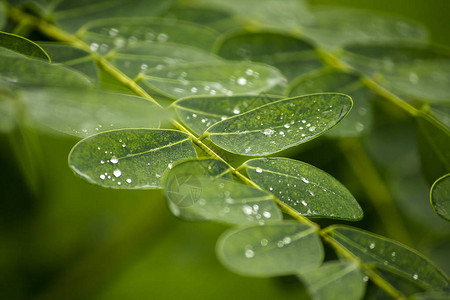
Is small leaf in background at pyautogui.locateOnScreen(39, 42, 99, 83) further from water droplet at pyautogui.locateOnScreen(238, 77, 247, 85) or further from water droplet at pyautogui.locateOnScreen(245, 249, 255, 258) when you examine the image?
water droplet at pyautogui.locateOnScreen(245, 249, 255, 258)

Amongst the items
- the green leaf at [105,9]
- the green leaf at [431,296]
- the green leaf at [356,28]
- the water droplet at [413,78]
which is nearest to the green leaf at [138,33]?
the green leaf at [105,9]

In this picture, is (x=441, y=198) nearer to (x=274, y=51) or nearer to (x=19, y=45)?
(x=274, y=51)

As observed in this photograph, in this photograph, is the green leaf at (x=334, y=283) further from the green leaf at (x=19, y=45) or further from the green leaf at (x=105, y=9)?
the green leaf at (x=105, y=9)

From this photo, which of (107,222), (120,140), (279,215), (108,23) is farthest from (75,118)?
(107,222)

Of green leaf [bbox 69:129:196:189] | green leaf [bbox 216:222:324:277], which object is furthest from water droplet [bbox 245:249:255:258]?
green leaf [bbox 69:129:196:189]

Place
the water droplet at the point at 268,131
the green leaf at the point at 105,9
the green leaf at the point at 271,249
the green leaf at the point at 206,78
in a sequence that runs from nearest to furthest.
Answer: the green leaf at the point at 271,249, the water droplet at the point at 268,131, the green leaf at the point at 206,78, the green leaf at the point at 105,9
